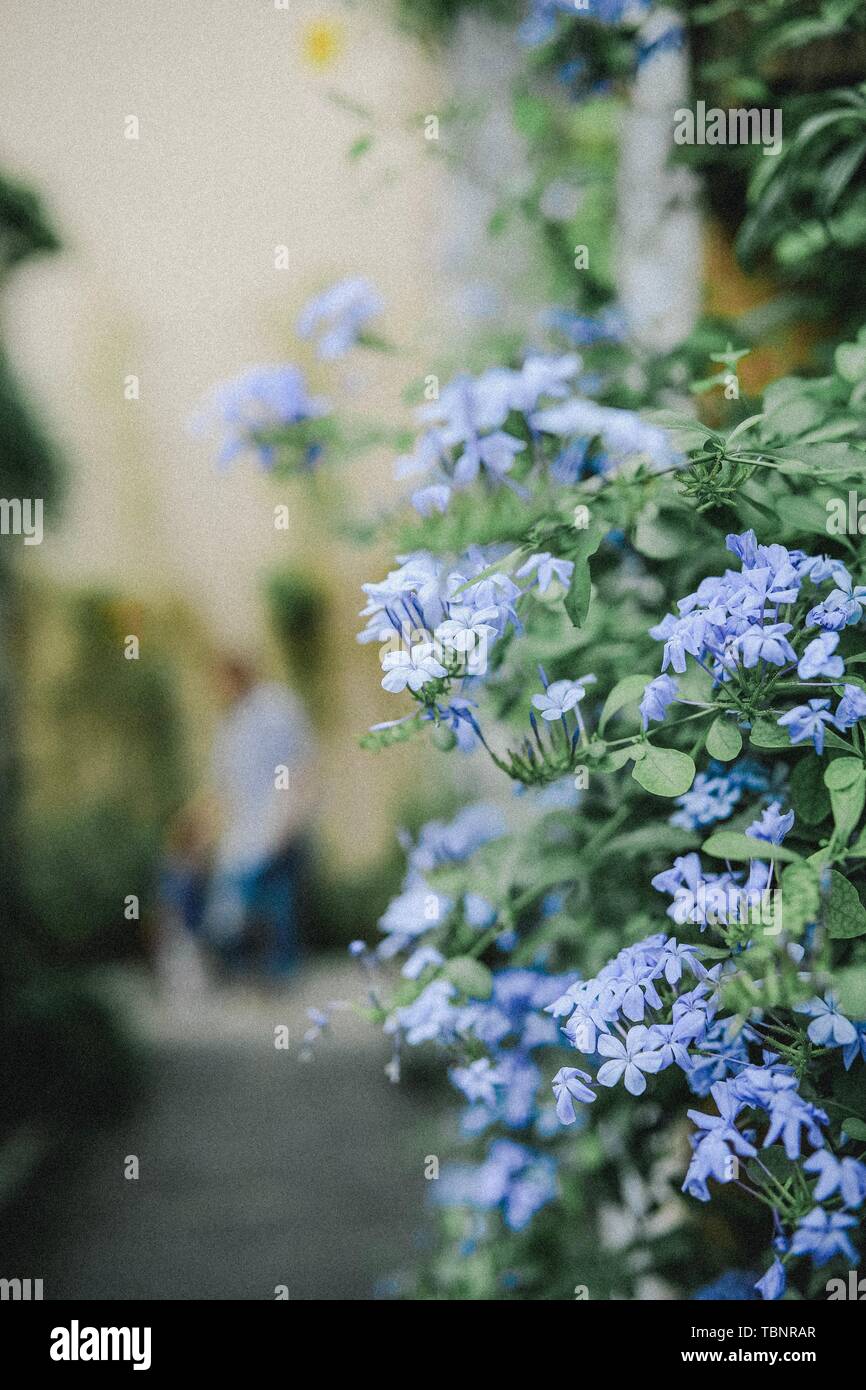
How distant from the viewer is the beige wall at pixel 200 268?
3.95 meters

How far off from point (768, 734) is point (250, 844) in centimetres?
337

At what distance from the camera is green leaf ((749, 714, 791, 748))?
0.81 metres

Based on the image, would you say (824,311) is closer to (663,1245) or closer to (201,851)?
(663,1245)

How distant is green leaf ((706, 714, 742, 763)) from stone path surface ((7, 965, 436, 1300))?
4.20ft

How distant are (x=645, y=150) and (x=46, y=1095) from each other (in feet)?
8.86

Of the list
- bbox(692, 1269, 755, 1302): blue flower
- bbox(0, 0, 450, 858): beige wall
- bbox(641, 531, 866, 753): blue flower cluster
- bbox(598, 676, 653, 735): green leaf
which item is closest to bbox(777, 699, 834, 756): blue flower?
bbox(641, 531, 866, 753): blue flower cluster

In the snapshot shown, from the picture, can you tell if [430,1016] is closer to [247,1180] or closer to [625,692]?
[625,692]

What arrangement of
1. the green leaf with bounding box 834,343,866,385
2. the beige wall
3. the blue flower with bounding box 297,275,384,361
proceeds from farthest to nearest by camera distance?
1. the beige wall
2. the blue flower with bounding box 297,275,384,361
3. the green leaf with bounding box 834,343,866,385

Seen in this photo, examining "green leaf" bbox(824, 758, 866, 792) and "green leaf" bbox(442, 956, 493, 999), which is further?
"green leaf" bbox(442, 956, 493, 999)

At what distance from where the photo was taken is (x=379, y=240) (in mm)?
4488

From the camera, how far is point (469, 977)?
1022mm

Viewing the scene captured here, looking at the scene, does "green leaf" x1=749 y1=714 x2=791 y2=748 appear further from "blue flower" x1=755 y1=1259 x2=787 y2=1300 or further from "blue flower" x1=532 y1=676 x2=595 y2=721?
"blue flower" x1=755 y1=1259 x2=787 y2=1300

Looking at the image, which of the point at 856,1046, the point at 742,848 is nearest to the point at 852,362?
the point at 742,848
